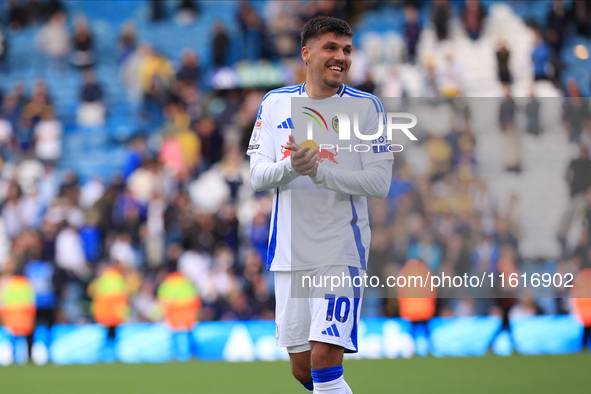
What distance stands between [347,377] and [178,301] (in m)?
4.05

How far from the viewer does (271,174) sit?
13.5 feet

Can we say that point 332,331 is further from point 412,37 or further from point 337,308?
point 412,37

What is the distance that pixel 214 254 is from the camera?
1330 cm

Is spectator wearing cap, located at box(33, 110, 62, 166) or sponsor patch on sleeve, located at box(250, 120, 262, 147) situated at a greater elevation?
spectator wearing cap, located at box(33, 110, 62, 166)

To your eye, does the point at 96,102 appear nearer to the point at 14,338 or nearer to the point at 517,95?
the point at 14,338

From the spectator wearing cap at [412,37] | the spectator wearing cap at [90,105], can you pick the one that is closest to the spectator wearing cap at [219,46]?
the spectator wearing cap at [90,105]

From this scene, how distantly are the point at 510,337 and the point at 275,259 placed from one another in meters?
8.17

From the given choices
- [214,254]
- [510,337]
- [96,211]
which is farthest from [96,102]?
[510,337]

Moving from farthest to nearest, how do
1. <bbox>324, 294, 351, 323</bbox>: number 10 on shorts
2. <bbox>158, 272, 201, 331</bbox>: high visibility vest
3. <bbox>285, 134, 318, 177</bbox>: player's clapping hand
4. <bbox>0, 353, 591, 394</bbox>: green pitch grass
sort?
<bbox>158, 272, 201, 331</bbox>: high visibility vest, <bbox>0, 353, 591, 394</bbox>: green pitch grass, <bbox>324, 294, 351, 323</bbox>: number 10 on shorts, <bbox>285, 134, 318, 177</bbox>: player's clapping hand

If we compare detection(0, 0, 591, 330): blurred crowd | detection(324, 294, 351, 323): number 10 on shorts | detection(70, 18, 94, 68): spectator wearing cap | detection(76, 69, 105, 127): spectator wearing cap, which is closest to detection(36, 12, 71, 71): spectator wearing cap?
detection(0, 0, 591, 330): blurred crowd

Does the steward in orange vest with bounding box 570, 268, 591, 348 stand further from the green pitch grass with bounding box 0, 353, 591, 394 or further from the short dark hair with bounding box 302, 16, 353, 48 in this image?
the short dark hair with bounding box 302, 16, 353, 48

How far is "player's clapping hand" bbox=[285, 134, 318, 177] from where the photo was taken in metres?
3.88

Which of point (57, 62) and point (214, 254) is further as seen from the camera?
point (57, 62)

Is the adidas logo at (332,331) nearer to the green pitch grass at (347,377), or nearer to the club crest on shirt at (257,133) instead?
the club crest on shirt at (257,133)
